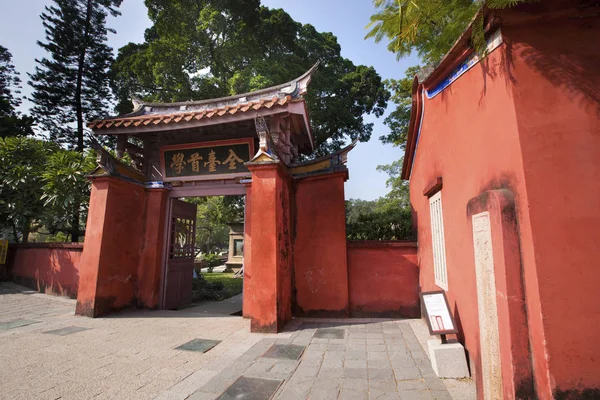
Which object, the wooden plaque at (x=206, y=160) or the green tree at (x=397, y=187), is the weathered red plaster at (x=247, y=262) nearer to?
the wooden plaque at (x=206, y=160)

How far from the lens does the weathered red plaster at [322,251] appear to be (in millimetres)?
6383

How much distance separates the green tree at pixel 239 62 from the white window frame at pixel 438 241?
9805mm

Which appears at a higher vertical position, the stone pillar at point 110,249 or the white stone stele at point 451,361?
the stone pillar at point 110,249

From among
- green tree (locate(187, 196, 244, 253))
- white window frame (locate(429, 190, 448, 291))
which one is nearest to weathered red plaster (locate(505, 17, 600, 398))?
white window frame (locate(429, 190, 448, 291))

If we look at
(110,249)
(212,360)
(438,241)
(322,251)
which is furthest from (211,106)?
(438,241)

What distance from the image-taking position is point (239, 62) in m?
14.3

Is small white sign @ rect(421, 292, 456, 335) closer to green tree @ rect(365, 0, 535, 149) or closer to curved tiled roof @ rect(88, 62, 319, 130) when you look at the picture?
green tree @ rect(365, 0, 535, 149)

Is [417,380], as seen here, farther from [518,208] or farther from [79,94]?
[79,94]

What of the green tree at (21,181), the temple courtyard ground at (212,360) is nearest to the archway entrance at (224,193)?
the temple courtyard ground at (212,360)

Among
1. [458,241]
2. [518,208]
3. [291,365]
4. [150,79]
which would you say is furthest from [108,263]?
[150,79]

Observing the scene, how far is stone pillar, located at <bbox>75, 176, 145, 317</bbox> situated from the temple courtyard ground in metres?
0.58

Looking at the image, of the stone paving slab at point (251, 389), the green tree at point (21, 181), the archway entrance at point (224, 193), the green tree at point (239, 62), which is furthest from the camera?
the green tree at point (239, 62)

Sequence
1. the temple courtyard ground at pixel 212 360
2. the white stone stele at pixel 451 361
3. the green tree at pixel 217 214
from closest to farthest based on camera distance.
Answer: the temple courtyard ground at pixel 212 360
the white stone stele at pixel 451 361
the green tree at pixel 217 214

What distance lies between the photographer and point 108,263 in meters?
6.55
